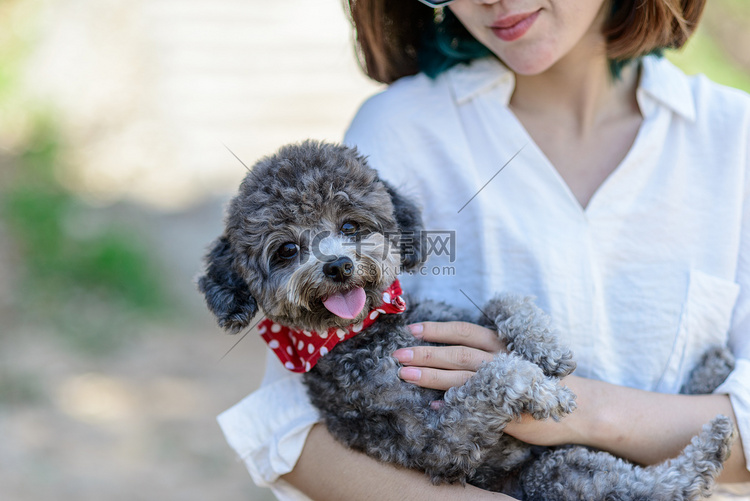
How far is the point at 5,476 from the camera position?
16.2ft

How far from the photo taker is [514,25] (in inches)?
104

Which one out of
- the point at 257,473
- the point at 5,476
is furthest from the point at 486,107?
the point at 5,476

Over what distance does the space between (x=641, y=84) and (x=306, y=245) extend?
1.55 metres

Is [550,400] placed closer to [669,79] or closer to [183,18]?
[669,79]

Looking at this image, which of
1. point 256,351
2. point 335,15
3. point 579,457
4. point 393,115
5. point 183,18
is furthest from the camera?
point 335,15

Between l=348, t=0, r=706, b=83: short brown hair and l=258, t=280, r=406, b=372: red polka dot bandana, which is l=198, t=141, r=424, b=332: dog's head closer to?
l=258, t=280, r=406, b=372: red polka dot bandana

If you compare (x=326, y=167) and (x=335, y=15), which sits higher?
(x=335, y=15)

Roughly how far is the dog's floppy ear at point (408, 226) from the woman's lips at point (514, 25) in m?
0.72

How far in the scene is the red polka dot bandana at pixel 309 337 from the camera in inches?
97.5

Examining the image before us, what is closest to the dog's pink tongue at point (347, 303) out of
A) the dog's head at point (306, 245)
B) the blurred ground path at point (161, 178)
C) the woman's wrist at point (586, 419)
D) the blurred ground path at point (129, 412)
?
the dog's head at point (306, 245)

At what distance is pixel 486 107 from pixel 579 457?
1381mm

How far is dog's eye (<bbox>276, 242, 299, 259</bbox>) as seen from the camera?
2.43 m

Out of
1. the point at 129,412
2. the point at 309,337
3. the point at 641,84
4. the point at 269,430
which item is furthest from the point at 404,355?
the point at 129,412

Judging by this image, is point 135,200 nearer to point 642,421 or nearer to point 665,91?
point 665,91
